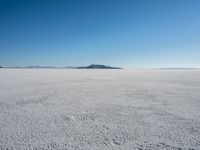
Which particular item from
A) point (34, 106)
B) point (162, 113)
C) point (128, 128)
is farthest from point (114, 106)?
point (34, 106)

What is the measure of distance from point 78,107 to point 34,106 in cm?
120

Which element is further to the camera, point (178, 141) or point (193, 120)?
point (193, 120)

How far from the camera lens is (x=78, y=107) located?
Result: 421cm

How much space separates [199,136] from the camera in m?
2.52

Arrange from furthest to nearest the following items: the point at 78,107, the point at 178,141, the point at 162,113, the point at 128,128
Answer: the point at 78,107 < the point at 162,113 < the point at 128,128 < the point at 178,141

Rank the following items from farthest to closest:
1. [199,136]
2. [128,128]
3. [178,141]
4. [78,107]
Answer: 1. [78,107]
2. [128,128]
3. [199,136]
4. [178,141]

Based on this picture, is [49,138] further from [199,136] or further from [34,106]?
[199,136]

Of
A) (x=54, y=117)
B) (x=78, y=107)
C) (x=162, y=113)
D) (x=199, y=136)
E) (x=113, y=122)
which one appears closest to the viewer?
(x=199, y=136)

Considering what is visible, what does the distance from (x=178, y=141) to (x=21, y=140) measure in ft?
7.72

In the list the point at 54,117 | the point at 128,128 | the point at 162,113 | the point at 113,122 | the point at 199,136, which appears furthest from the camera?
the point at 162,113

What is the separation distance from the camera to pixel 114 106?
14.3 feet

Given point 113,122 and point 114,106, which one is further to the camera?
point 114,106

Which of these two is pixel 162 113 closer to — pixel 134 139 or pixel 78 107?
pixel 134 139

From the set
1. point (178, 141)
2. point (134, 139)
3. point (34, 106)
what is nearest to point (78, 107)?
point (34, 106)
